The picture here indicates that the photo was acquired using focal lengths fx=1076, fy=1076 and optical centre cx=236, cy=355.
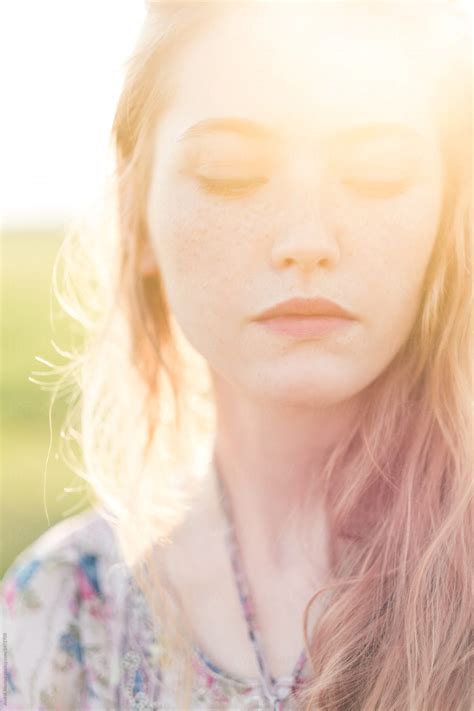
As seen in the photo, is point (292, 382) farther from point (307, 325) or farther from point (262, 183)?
point (262, 183)

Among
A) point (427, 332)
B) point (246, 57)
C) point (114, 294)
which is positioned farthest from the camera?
point (114, 294)

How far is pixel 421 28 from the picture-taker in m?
1.32

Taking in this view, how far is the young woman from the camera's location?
129cm

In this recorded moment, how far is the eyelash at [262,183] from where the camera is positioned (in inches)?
50.9

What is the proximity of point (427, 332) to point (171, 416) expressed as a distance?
48 cm

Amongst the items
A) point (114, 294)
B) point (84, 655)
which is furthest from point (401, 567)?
point (114, 294)

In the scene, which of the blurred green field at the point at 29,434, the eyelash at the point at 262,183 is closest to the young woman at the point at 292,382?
the eyelash at the point at 262,183

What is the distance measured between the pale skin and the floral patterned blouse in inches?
4.1

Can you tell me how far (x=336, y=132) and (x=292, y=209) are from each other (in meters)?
0.10

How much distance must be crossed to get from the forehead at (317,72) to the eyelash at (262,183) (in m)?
0.07

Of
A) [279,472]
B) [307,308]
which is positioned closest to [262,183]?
[307,308]

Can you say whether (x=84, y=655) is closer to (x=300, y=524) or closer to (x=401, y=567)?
(x=300, y=524)

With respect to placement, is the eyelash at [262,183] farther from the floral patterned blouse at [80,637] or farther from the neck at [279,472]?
the floral patterned blouse at [80,637]

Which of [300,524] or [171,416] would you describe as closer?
[300,524]
